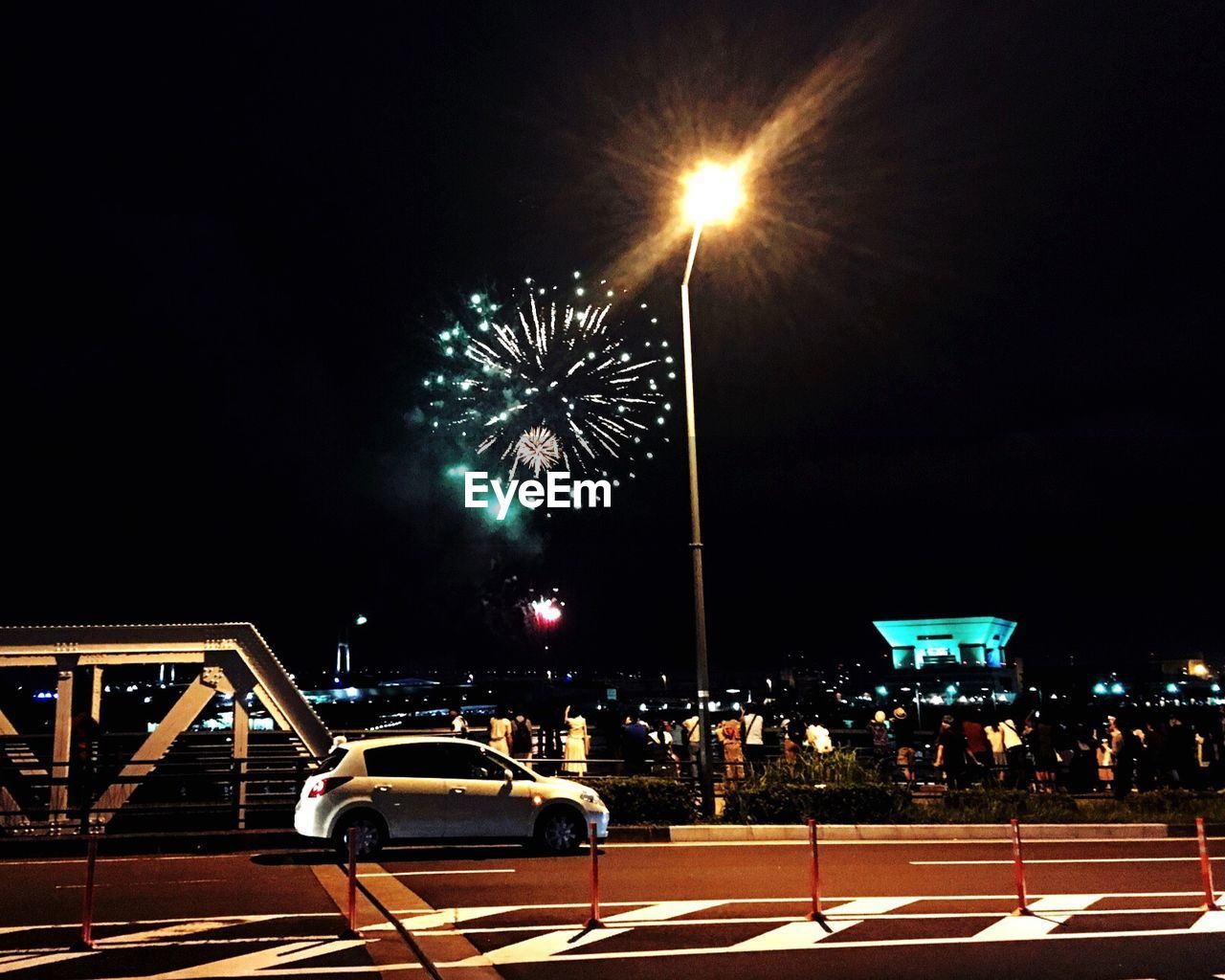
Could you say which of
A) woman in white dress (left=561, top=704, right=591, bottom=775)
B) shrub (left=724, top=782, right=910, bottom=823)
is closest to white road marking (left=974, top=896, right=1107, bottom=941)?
shrub (left=724, top=782, right=910, bottom=823)

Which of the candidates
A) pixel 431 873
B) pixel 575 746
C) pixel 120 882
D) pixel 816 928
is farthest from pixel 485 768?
pixel 575 746

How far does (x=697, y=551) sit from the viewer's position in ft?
61.0

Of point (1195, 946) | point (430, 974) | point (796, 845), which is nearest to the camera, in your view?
point (430, 974)

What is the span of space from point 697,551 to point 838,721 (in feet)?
166

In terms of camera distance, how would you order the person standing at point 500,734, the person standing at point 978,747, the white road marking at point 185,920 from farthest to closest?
the person standing at point 500,734, the person standing at point 978,747, the white road marking at point 185,920

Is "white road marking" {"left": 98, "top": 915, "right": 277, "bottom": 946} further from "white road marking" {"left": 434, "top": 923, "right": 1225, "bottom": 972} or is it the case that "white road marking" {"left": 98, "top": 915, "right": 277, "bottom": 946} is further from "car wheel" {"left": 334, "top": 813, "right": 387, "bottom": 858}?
"car wheel" {"left": 334, "top": 813, "right": 387, "bottom": 858}

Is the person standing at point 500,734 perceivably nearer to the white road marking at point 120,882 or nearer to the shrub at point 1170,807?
the white road marking at point 120,882

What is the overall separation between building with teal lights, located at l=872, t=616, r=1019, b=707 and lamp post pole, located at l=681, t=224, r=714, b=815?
130 metres

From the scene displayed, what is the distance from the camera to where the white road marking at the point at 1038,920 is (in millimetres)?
9250

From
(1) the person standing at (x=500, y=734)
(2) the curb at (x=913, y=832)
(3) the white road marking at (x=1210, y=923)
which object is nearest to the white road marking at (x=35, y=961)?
(3) the white road marking at (x=1210, y=923)

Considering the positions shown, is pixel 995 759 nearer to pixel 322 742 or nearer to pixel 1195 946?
pixel 322 742

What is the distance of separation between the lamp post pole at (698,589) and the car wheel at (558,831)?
3.18 meters

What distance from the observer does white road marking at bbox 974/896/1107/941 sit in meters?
9.25

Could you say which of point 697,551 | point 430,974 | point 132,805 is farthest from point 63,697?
point 430,974
